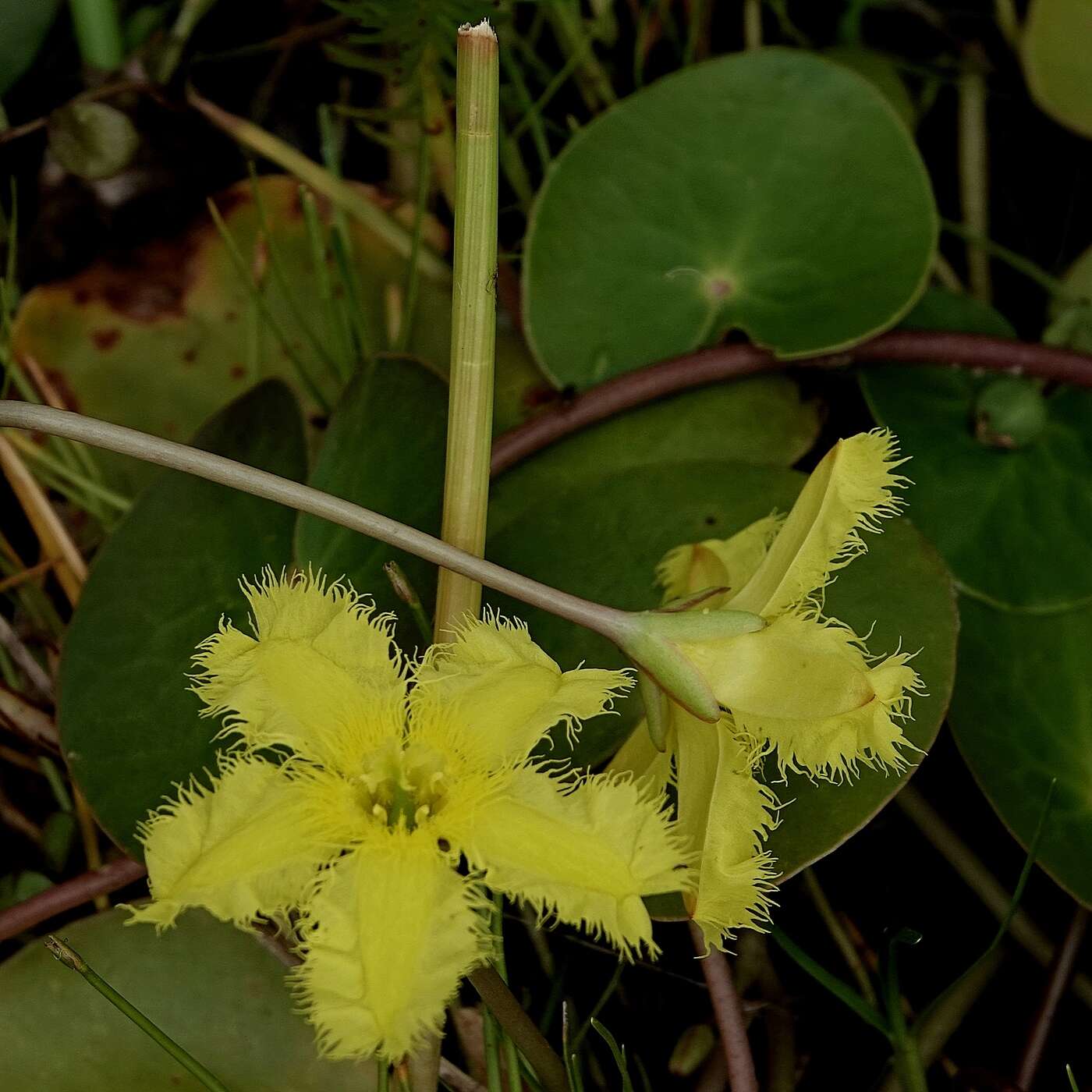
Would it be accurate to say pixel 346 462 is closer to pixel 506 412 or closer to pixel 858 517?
pixel 506 412

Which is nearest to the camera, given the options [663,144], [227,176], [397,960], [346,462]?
[397,960]

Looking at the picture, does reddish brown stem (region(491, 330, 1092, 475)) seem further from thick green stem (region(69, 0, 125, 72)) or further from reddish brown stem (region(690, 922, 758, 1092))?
thick green stem (region(69, 0, 125, 72))

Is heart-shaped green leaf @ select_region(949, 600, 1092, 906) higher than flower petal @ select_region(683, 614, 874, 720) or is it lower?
lower

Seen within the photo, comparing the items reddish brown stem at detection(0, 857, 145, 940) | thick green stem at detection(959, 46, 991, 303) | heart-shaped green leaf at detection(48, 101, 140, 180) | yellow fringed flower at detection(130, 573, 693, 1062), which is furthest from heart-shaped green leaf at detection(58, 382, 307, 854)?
thick green stem at detection(959, 46, 991, 303)

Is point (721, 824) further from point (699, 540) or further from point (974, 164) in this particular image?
A: point (974, 164)

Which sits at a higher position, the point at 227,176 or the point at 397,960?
the point at 227,176

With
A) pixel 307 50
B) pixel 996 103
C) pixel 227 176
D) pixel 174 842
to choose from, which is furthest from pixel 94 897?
pixel 996 103
